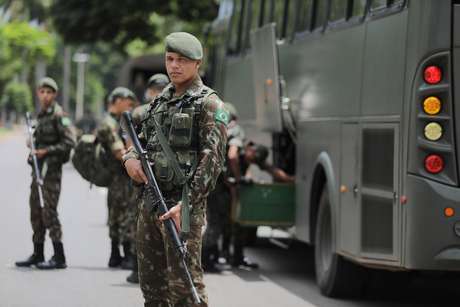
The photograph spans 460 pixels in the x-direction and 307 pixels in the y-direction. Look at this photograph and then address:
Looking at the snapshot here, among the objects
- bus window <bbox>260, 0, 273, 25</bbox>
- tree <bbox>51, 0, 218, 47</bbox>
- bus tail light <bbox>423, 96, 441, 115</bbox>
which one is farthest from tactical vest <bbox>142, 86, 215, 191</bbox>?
tree <bbox>51, 0, 218, 47</bbox>

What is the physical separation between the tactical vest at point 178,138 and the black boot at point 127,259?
5923mm

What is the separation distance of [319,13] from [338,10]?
75cm

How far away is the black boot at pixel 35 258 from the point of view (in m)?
12.1

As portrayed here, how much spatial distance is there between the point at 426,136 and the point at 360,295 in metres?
2.57

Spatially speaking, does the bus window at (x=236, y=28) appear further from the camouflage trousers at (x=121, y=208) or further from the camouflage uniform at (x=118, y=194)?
the camouflage trousers at (x=121, y=208)

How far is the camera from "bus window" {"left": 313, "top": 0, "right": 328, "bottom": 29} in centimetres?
1179

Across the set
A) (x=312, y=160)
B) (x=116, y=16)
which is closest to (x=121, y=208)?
(x=312, y=160)

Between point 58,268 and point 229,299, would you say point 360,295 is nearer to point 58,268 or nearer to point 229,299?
point 229,299

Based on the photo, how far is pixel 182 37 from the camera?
6.61m

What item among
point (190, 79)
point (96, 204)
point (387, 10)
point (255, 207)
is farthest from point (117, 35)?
point (190, 79)

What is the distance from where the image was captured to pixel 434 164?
338 inches

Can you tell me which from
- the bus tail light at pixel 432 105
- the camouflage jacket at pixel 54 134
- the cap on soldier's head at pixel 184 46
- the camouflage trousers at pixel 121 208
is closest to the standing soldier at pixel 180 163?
the cap on soldier's head at pixel 184 46

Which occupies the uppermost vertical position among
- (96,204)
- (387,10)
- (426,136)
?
(387,10)

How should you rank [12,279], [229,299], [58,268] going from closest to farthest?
[229,299]
[12,279]
[58,268]
